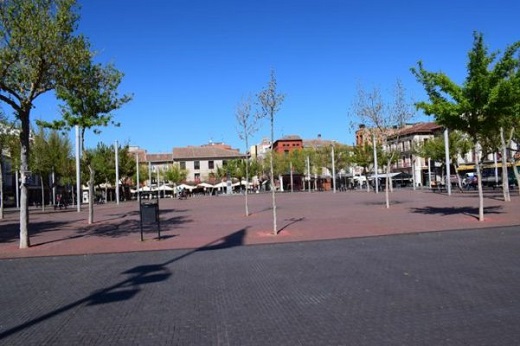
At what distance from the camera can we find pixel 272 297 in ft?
23.8

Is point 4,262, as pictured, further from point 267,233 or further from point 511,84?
point 511,84

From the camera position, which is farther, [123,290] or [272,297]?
[123,290]

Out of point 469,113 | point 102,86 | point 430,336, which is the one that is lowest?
A: point 430,336

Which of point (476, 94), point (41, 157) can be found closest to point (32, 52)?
point (476, 94)

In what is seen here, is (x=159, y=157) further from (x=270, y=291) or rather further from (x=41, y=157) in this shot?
(x=270, y=291)

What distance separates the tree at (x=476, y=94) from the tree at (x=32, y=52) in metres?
12.0

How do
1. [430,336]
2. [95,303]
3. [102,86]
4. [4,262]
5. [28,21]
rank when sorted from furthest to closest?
[102,86]
[28,21]
[4,262]
[95,303]
[430,336]

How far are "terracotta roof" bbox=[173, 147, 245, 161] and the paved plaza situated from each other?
92288mm

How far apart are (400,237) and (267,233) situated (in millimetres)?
4322

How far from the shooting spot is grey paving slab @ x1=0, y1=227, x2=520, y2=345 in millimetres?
5461

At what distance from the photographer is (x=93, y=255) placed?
12578mm

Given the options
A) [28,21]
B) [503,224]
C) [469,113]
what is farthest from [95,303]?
[469,113]

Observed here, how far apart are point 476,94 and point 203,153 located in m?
92.6

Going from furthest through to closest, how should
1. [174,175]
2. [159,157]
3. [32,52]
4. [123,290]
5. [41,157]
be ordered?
[159,157], [174,175], [41,157], [32,52], [123,290]
